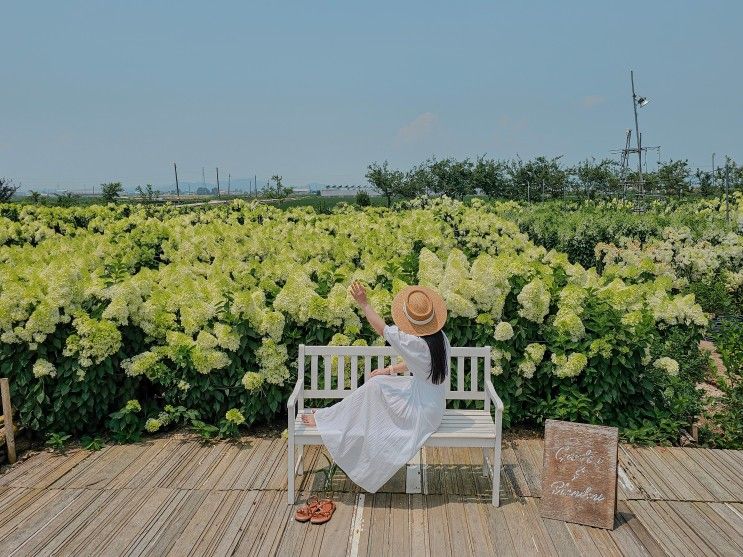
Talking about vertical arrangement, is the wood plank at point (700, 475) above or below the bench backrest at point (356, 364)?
below

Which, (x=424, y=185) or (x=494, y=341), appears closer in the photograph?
(x=494, y=341)

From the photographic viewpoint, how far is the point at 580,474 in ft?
11.1

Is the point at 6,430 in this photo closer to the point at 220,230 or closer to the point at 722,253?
the point at 220,230

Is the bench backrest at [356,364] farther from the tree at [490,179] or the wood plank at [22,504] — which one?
the tree at [490,179]

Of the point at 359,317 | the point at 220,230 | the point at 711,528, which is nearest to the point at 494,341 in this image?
the point at 359,317

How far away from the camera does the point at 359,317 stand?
15.3 feet

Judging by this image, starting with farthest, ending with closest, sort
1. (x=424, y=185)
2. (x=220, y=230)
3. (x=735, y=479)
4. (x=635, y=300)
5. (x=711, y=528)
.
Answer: (x=424, y=185), (x=220, y=230), (x=635, y=300), (x=735, y=479), (x=711, y=528)

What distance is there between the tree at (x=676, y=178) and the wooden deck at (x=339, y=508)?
3051 centimetres

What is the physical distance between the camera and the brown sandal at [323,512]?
3.41 metres

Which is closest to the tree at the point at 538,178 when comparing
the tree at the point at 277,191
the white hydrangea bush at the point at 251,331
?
the tree at the point at 277,191

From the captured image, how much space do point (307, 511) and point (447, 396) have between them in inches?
48.1

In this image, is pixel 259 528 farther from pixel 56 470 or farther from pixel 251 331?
pixel 56 470

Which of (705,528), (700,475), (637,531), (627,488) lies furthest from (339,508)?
(700,475)

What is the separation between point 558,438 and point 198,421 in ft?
8.65
